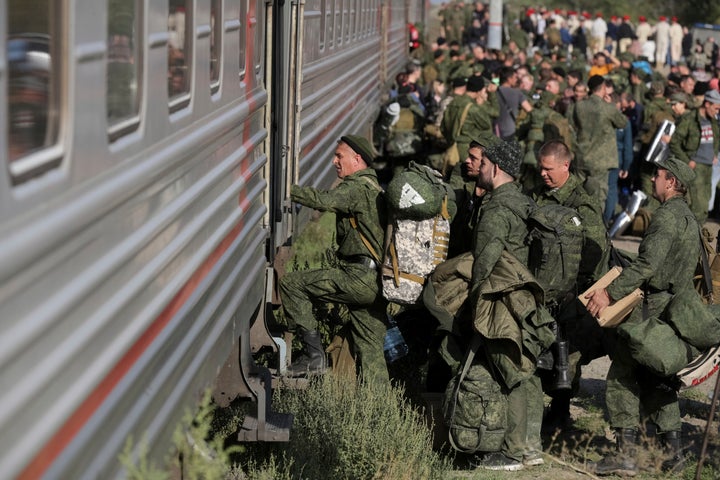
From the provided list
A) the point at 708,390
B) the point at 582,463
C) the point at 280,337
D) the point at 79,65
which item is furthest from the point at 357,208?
the point at 79,65

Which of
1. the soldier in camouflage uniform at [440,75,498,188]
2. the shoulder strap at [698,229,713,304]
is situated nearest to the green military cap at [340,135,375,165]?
the shoulder strap at [698,229,713,304]

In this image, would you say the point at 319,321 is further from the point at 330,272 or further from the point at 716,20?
the point at 716,20

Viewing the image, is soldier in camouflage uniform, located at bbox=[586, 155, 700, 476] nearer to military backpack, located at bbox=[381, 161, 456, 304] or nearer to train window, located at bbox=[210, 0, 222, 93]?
military backpack, located at bbox=[381, 161, 456, 304]

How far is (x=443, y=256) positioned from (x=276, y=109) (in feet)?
4.59

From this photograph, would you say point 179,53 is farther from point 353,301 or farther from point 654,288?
point 654,288

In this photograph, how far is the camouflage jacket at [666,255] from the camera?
614 centimetres

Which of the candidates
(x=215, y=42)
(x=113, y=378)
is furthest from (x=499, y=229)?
(x=113, y=378)

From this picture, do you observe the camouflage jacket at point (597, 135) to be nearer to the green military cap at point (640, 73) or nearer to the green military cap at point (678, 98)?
the green military cap at point (678, 98)

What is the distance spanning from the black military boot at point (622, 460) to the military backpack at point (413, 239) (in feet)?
3.98

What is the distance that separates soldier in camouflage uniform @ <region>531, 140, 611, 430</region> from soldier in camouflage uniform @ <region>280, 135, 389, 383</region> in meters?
0.95

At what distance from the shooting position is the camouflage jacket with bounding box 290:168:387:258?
261 inches

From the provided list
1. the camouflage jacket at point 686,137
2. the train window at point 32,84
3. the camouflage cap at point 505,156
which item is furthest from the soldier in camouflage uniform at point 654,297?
the camouflage jacket at point 686,137

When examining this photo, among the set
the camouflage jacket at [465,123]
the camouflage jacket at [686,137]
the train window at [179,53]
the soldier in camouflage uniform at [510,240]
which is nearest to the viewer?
the train window at [179,53]

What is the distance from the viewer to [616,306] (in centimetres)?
623
